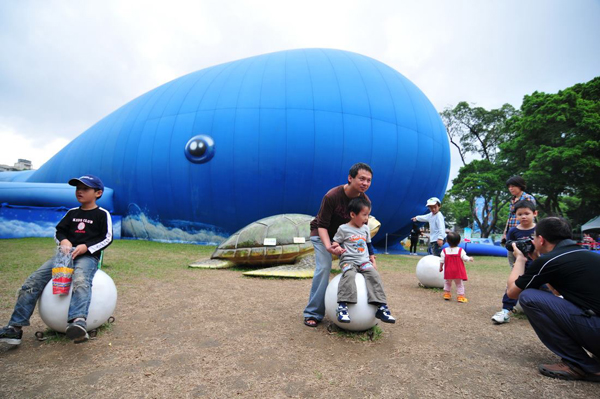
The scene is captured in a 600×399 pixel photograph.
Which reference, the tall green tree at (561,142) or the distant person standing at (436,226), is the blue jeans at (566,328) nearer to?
the distant person standing at (436,226)

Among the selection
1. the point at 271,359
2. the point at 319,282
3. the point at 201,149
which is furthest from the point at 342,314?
the point at 201,149

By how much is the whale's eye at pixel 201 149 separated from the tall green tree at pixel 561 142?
17502 mm

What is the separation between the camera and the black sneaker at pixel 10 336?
2801 mm

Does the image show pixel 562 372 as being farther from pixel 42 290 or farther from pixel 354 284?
pixel 42 290

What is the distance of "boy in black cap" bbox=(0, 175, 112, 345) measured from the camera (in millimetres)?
2873

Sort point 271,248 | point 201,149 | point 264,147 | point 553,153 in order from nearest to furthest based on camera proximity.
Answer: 1. point 271,248
2. point 264,147
3. point 201,149
4. point 553,153

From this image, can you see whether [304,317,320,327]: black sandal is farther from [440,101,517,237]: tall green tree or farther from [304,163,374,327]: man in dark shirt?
[440,101,517,237]: tall green tree

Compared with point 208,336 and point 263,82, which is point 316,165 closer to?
point 263,82

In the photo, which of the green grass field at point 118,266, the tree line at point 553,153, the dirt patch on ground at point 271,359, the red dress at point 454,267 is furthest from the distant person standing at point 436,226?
the tree line at point 553,153

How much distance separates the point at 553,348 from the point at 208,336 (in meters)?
3.04

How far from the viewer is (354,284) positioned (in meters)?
3.31

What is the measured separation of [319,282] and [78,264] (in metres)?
2.43

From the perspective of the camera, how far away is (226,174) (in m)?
12.1

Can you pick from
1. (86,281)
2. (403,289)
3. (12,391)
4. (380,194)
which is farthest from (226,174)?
(12,391)
